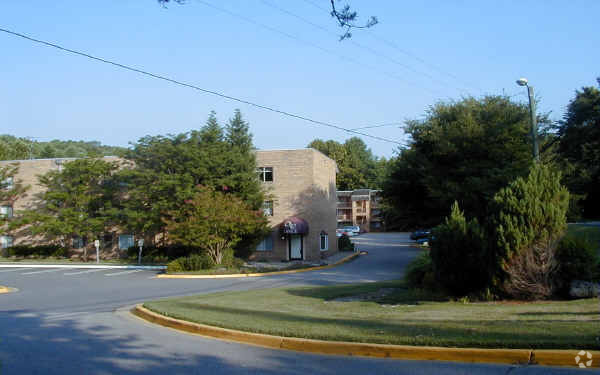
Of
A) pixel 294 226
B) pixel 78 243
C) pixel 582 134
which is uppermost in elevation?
pixel 582 134

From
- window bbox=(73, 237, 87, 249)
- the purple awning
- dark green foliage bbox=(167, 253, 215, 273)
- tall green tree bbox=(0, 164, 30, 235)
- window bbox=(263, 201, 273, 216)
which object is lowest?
dark green foliage bbox=(167, 253, 215, 273)

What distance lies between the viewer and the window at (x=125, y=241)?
3903 centimetres

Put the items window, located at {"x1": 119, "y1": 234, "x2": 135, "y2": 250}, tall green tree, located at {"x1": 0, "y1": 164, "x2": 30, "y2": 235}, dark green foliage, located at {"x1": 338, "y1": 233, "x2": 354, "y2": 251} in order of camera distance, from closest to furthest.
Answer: window, located at {"x1": 119, "y1": 234, "x2": 135, "y2": 250}
tall green tree, located at {"x1": 0, "y1": 164, "x2": 30, "y2": 235}
dark green foliage, located at {"x1": 338, "y1": 233, "x2": 354, "y2": 251}

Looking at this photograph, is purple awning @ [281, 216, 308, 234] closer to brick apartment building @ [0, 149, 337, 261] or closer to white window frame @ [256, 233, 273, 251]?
brick apartment building @ [0, 149, 337, 261]

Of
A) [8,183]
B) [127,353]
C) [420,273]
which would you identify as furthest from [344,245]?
[127,353]

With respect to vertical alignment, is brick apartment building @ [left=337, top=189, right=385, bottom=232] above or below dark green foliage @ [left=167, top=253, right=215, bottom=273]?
above

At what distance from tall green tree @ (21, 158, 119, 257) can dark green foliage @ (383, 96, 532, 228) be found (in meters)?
22.0

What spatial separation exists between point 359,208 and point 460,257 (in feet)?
257

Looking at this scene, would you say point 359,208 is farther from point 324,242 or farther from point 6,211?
point 6,211

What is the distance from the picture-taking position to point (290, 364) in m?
6.74

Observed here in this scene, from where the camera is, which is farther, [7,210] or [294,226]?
[7,210]

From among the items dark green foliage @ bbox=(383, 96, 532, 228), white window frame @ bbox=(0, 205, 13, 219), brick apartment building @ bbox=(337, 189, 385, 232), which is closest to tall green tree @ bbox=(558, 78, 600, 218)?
dark green foliage @ bbox=(383, 96, 532, 228)

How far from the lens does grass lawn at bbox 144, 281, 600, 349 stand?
6895 mm

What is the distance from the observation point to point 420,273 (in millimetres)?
14891
